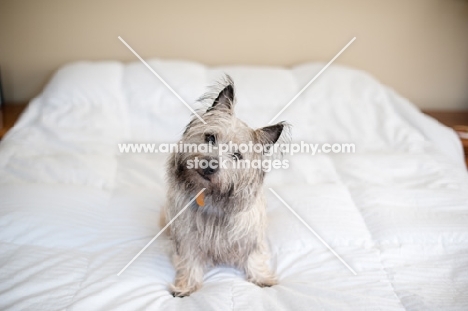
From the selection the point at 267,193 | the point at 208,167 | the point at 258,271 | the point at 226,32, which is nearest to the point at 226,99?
the point at 208,167

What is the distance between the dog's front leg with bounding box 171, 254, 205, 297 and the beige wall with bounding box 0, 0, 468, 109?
1.83 meters

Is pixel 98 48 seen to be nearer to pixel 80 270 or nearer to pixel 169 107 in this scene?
pixel 169 107

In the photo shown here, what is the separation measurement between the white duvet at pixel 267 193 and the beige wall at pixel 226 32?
1.04 feet

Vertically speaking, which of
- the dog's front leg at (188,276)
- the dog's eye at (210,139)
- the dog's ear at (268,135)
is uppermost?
the dog's ear at (268,135)

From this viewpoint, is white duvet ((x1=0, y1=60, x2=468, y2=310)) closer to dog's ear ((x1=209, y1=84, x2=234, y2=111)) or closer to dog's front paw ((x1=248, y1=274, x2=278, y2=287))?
dog's front paw ((x1=248, y1=274, x2=278, y2=287))

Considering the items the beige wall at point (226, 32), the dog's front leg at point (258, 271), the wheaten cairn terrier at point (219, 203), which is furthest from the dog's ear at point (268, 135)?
the beige wall at point (226, 32)

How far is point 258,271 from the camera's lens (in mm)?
1594

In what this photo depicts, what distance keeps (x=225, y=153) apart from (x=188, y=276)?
46cm

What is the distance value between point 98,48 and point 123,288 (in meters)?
2.00

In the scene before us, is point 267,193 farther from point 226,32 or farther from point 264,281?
point 226,32

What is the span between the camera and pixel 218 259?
1625 mm

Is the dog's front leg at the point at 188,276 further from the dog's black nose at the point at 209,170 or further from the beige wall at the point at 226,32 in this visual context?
the beige wall at the point at 226,32

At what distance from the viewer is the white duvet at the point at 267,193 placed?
1.49 metres

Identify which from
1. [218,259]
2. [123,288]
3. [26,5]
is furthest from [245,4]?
[123,288]
